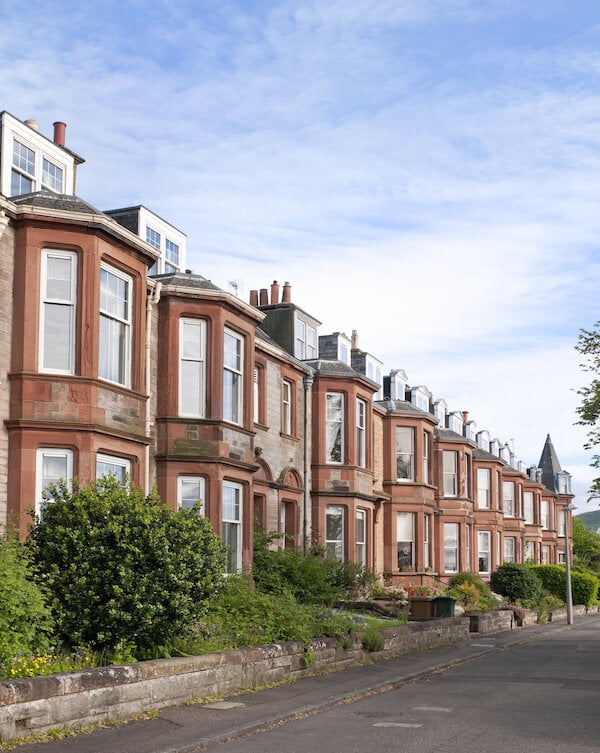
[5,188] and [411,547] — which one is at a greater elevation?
[5,188]

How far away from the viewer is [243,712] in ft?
43.4

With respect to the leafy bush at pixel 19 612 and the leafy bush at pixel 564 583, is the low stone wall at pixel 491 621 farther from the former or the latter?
the leafy bush at pixel 19 612

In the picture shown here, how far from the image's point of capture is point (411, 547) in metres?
40.5

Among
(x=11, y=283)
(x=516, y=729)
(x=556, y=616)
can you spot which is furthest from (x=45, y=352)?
(x=556, y=616)

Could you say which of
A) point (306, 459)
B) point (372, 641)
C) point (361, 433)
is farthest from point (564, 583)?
point (372, 641)

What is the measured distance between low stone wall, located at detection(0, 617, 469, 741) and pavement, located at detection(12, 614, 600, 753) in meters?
0.20

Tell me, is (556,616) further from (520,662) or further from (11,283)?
(11,283)

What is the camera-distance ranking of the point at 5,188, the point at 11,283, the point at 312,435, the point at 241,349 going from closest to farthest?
the point at 11,283
the point at 5,188
the point at 241,349
the point at 312,435

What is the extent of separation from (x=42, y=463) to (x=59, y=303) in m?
2.79

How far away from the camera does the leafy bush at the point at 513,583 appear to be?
43.6 m

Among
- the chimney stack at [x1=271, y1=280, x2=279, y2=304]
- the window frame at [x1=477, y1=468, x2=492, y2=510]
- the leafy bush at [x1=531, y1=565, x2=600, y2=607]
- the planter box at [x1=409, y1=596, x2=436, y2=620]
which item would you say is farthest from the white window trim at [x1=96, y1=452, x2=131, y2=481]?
the window frame at [x1=477, y1=468, x2=492, y2=510]

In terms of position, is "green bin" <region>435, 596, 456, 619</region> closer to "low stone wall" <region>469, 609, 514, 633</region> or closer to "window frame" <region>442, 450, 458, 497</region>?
"low stone wall" <region>469, 609, 514, 633</region>

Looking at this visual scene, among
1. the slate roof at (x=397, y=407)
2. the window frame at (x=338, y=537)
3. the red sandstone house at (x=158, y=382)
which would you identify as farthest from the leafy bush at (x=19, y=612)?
the slate roof at (x=397, y=407)

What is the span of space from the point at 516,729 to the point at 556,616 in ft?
108
